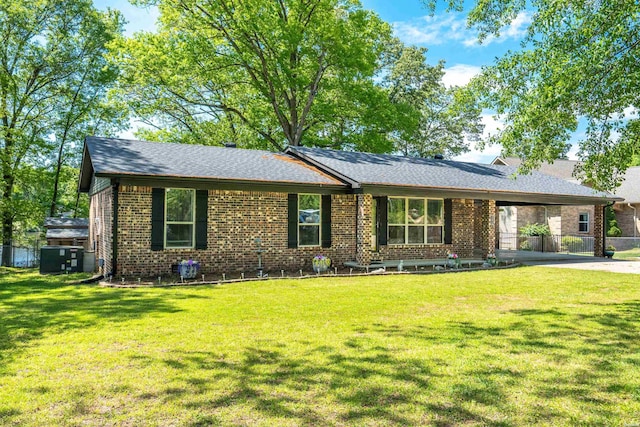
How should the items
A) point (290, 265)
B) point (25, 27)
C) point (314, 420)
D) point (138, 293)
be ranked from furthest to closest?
point (25, 27), point (290, 265), point (138, 293), point (314, 420)

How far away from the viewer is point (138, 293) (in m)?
9.78

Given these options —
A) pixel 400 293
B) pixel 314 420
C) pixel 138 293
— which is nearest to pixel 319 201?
pixel 400 293

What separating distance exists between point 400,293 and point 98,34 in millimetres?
28959

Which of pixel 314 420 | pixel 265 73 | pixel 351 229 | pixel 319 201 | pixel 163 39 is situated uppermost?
pixel 163 39

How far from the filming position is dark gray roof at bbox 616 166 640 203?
29.7 m

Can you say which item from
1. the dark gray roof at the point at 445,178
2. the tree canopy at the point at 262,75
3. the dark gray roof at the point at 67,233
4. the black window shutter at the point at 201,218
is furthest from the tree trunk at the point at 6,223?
the dark gray roof at the point at 445,178

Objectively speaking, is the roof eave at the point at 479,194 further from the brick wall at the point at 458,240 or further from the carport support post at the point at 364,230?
the brick wall at the point at 458,240

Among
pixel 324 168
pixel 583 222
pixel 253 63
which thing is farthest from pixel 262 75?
pixel 583 222

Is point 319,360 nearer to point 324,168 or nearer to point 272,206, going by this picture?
point 272,206

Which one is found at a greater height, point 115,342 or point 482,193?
point 482,193

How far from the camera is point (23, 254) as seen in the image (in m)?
22.1

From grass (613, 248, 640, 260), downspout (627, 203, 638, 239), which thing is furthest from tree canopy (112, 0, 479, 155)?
downspout (627, 203, 638, 239)

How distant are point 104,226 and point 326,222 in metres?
7.00

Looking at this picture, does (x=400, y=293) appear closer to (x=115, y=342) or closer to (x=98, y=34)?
(x=115, y=342)
